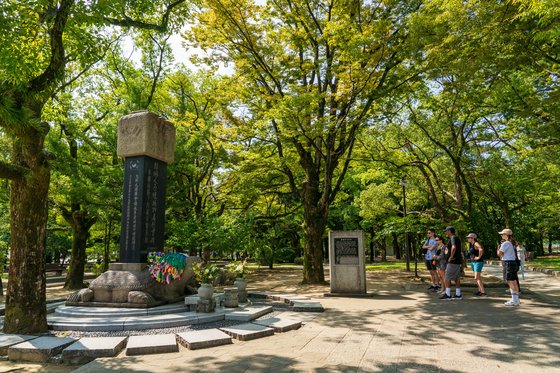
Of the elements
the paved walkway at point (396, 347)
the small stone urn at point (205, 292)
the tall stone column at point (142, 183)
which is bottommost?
the paved walkway at point (396, 347)

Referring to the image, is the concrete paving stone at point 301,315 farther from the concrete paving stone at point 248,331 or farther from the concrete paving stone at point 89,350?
the concrete paving stone at point 89,350

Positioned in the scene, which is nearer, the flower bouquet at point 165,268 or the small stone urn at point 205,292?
the small stone urn at point 205,292

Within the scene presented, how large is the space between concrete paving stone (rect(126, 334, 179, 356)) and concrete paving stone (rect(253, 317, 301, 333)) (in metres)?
1.88

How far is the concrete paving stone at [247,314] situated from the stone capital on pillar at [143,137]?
15.9ft

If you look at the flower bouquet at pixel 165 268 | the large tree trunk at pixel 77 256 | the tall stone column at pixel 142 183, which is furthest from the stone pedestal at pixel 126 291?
the large tree trunk at pixel 77 256

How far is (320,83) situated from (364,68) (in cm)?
302

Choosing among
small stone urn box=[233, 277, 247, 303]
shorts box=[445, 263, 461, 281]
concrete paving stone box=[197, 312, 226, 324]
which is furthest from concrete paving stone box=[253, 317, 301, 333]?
shorts box=[445, 263, 461, 281]

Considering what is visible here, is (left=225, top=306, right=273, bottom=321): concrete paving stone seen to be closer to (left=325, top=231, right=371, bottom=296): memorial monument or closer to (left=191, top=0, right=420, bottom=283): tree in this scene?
(left=325, top=231, right=371, bottom=296): memorial monument

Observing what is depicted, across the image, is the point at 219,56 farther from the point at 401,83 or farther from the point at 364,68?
the point at 401,83

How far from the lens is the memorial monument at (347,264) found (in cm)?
1184

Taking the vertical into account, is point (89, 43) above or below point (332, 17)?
below

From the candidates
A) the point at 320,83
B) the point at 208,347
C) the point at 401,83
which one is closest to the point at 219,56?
the point at 320,83

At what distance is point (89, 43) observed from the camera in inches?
273

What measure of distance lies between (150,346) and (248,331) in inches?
65.7
